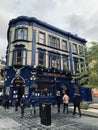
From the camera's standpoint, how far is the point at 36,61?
784 inches

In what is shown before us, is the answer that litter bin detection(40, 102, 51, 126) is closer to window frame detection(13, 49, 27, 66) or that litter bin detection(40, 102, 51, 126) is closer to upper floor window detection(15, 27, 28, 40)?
window frame detection(13, 49, 27, 66)

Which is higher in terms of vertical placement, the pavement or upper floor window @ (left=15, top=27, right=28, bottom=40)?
upper floor window @ (left=15, top=27, right=28, bottom=40)

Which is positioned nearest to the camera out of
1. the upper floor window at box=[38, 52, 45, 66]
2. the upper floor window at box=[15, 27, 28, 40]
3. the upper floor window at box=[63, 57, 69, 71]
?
the upper floor window at box=[15, 27, 28, 40]

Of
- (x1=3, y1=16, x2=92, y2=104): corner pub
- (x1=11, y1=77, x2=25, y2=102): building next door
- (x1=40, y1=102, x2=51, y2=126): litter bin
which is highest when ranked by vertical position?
(x1=3, y1=16, x2=92, y2=104): corner pub

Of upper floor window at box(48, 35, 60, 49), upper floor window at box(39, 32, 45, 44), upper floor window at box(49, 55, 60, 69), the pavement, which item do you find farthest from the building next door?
the pavement

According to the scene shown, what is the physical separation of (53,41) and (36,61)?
530 cm

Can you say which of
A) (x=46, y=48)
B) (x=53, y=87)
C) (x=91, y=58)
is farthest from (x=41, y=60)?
(x=91, y=58)

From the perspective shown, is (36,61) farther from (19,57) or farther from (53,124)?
(53,124)

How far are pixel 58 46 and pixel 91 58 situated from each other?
1097 cm

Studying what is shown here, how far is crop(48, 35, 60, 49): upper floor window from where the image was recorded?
74.0 feet

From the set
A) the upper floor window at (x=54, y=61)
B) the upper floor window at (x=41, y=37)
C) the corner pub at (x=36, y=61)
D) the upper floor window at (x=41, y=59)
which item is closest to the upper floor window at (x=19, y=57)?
the corner pub at (x=36, y=61)

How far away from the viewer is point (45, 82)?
20297mm

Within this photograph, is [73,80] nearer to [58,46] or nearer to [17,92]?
[58,46]

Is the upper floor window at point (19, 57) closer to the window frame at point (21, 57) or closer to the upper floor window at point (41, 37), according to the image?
the window frame at point (21, 57)
